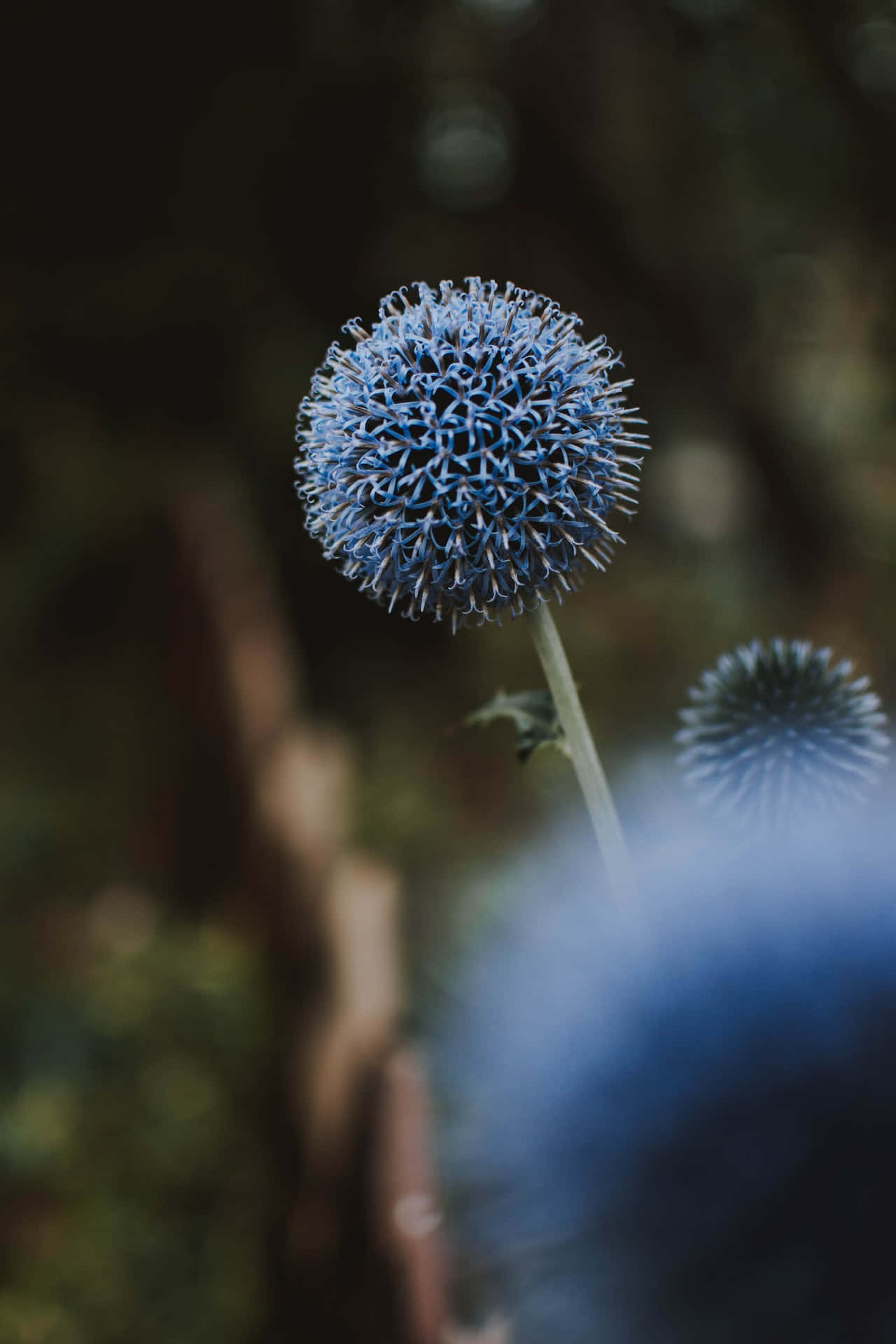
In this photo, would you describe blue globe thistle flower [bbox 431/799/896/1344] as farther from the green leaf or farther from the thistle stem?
the green leaf

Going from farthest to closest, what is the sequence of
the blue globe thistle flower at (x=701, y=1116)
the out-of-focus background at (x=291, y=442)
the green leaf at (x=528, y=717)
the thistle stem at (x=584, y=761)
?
the out-of-focus background at (x=291, y=442) → the green leaf at (x=528, y=717) → the thistle stem at (x=584, y=761) → the blue globe thistle flower at (x=701, y=1116)

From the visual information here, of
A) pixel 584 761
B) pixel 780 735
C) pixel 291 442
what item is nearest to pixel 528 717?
pixel 584 761

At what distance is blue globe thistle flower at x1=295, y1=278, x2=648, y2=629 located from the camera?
0.71m

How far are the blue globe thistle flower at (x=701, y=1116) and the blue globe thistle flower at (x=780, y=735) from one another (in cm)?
20

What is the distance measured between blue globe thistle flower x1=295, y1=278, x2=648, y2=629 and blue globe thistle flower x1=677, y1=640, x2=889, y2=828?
0.27 meters

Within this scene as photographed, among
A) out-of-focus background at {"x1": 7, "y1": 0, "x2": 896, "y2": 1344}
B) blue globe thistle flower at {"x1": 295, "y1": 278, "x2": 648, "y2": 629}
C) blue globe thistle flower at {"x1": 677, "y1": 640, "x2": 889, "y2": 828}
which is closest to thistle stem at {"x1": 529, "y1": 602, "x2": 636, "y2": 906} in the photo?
blue globe thistle flower at {"x1": 295, "y1": 278, "x2": 648, "y2": 629}

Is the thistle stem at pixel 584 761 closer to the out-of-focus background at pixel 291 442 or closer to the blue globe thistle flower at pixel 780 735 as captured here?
the blue globe thistle flower at pixel 780 735

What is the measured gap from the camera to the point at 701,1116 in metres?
0.54

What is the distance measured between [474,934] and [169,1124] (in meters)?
1.22

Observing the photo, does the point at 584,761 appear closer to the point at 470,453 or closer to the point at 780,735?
the point at 470,453

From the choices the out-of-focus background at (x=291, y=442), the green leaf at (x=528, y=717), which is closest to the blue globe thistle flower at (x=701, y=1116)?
the green leaf at (x=528, y=717)

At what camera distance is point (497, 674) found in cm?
346

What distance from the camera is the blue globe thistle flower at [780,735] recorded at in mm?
904

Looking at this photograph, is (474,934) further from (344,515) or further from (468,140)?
(468,140)
